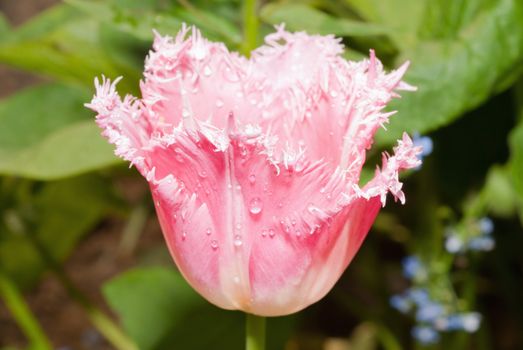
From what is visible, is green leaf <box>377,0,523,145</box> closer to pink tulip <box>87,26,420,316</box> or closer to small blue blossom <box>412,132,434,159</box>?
small blue blossom <box>412,132,434,159</box>

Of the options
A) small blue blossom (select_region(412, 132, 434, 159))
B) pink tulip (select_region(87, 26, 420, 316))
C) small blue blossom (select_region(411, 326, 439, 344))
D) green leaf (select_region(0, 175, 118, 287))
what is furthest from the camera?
green leaf (select_region(0, 175, 118, 287))

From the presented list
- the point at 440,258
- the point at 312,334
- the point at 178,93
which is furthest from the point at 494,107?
the point at 178,93

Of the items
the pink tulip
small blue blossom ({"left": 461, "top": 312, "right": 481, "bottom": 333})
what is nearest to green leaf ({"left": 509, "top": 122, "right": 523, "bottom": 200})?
small blue blossom ({"left": 461, "top": 312, "right": 481, "bottom": 333})

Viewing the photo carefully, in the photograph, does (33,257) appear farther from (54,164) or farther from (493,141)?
(493,141)

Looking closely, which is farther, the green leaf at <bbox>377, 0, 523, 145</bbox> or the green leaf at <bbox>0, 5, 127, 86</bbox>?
the green leaf at <bbox>0, 5, 127, 86</bbox>

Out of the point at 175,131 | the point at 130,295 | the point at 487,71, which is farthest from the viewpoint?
the point at 130,295
